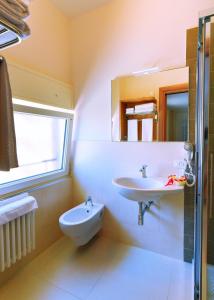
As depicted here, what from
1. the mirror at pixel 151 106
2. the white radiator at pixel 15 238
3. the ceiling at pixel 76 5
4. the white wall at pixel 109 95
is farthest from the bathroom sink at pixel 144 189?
the ceiling at pixel 76 5

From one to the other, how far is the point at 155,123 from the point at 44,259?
1.76 meters

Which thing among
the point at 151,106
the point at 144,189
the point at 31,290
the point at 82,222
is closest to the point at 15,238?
the point at 31,290

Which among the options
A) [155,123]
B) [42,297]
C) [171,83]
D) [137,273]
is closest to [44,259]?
[42,297]

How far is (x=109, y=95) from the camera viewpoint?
2.04 meters

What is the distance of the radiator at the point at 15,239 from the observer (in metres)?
1.39

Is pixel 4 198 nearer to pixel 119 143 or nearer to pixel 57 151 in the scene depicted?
pixel 57 151

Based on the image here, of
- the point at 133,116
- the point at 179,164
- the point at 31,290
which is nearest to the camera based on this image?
the point at 31,290

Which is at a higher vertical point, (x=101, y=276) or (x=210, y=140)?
(x=210, y=140)

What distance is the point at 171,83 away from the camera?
1729mm

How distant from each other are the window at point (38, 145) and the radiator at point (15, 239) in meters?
0.29

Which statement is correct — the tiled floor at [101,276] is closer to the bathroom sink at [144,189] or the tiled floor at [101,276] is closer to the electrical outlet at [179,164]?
the bathroom sink at [144,189]

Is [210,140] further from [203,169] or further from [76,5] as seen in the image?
[76,5]

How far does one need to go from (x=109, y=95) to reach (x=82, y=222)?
4.48 ft

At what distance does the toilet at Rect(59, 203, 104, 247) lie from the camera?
167 cm
